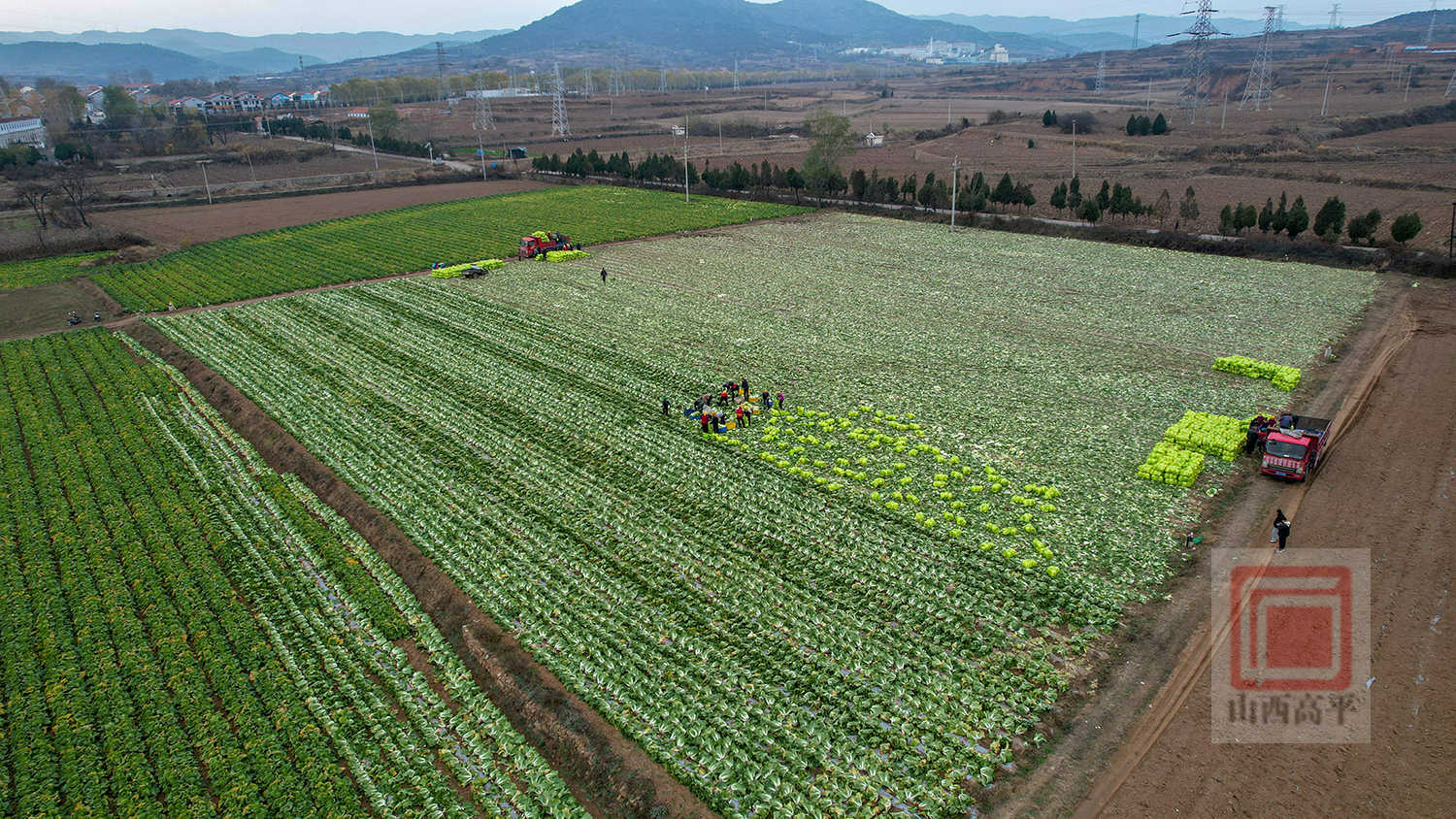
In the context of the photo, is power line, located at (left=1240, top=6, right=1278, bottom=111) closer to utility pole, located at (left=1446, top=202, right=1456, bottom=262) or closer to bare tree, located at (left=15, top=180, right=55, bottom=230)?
utility pole, located at (left=1446, top=202, right=1456, bottom=262)

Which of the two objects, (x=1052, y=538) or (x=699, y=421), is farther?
(x=699, y=421)

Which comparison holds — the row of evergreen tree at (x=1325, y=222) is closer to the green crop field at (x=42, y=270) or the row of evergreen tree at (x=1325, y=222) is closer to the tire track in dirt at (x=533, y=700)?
the tire track in dirt at (x=533, y=700)

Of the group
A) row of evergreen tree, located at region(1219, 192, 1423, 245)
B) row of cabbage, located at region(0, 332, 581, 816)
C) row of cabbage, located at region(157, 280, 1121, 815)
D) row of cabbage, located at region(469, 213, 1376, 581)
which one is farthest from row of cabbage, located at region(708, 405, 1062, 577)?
row of evergreen tree, located at region(1219, 192, 1423, 245)

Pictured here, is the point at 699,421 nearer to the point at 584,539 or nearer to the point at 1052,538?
the point at 584,539

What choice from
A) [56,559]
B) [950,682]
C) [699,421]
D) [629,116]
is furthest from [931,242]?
[629,116]

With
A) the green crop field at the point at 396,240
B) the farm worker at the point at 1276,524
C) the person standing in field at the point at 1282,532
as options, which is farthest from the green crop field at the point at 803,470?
the green crop field at the point at 396,240

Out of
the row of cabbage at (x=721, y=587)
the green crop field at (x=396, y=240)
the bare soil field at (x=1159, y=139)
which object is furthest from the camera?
the bare soil field at (x=1159, y=139)
